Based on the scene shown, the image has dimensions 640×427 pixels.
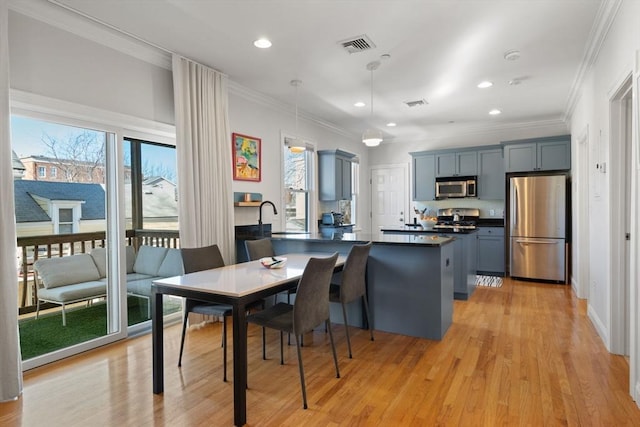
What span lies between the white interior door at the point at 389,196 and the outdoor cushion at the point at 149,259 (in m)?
5.34

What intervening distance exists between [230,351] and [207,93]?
2.70 metres

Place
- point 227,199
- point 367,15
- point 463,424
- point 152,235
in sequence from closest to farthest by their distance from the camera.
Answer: point 463,424
point 367,15
point 152,235
point 227,199

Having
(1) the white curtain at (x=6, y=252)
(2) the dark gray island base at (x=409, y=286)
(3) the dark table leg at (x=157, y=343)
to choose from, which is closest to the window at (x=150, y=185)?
(1) the white curtain at (x=6, y=252)

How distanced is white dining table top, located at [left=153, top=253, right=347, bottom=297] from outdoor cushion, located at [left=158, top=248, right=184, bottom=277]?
1.28 m

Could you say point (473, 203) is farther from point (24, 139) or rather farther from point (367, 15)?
point (24, 139)

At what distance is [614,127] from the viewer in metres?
2.96

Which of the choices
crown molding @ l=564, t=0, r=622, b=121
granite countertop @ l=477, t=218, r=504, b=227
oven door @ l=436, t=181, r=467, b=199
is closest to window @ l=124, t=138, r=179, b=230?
crown molding @ l=564, t=0, r=622, b=121

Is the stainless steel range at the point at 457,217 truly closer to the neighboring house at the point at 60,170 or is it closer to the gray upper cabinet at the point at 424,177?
the gray upper cabinet at the point at 424,177

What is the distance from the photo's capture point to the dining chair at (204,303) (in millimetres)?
2669

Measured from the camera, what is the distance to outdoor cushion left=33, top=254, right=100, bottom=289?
2925 millimetres

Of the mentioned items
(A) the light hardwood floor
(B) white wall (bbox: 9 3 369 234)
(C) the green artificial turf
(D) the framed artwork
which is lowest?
(A) the light hardwood floor

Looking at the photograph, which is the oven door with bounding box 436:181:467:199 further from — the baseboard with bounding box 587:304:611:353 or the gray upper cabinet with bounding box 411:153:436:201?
the baseboard with bounding box 587:304:611:353

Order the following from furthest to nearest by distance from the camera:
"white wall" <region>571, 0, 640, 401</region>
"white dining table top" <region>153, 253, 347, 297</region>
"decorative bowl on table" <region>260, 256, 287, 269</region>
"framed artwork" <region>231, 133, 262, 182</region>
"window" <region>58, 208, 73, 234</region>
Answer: "framed artwork" <region>231, 133, 262, 182</region>, "window" <region>58, 208, 73, 234</region>, "decorative bowl on table" <region>260, 256, 287, 269</region>, "white wall" <region>571, 0, 640, 401</region>, "white dining table top" <region>153, 253, 347, 297</region>

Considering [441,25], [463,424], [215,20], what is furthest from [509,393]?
[215,20]
